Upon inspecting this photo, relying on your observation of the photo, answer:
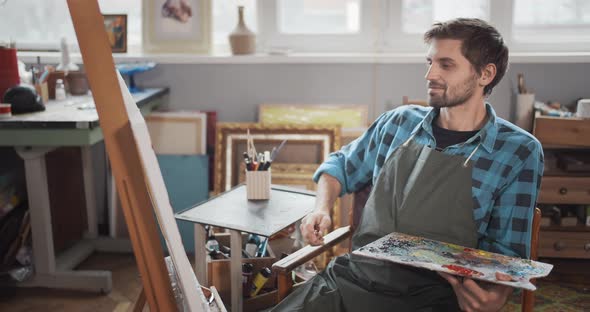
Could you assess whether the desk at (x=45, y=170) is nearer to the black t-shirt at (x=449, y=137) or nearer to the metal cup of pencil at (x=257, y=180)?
the metal cup of pencil at (x=257, y=180)

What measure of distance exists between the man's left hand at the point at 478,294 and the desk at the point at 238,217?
61 cm

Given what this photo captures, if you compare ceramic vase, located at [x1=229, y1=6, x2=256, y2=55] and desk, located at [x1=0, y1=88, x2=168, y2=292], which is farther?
ceramic vase, located at [x1=229, y1=6, x2=256, y2=55]

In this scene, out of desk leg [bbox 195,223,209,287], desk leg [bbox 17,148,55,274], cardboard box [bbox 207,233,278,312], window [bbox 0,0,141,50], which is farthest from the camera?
window [bbox 0,0,141,50]

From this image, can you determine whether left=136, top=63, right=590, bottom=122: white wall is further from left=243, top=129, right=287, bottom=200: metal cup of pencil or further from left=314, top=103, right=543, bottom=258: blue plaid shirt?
left=314, top=103, right=543, bottom=258: blue plaid shirt

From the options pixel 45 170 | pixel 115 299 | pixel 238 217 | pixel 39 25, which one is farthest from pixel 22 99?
pixel 238 217

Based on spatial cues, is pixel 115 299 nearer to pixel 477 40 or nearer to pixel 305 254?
pixel 305 254

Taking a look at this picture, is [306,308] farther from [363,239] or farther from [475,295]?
[475,295]

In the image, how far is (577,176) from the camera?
9.85ft

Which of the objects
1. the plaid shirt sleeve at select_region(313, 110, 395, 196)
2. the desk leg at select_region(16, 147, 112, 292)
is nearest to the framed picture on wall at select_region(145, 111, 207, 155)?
the desk leg at select_region(16, 147, 112, 292)

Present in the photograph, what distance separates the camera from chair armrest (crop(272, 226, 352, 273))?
184 cm

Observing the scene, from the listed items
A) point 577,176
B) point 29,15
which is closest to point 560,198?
point 577,176

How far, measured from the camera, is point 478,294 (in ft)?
4.99

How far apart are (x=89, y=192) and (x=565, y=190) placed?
98.3 inches

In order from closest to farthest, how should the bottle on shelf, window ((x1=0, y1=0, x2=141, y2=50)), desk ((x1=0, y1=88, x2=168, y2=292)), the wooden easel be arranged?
the wooden easel < desk ((x1=0, y1=88, x2=168, y2=292)) < the bottle on shelf < window ((x1=0, y1=0, x2=141, y2=50))
